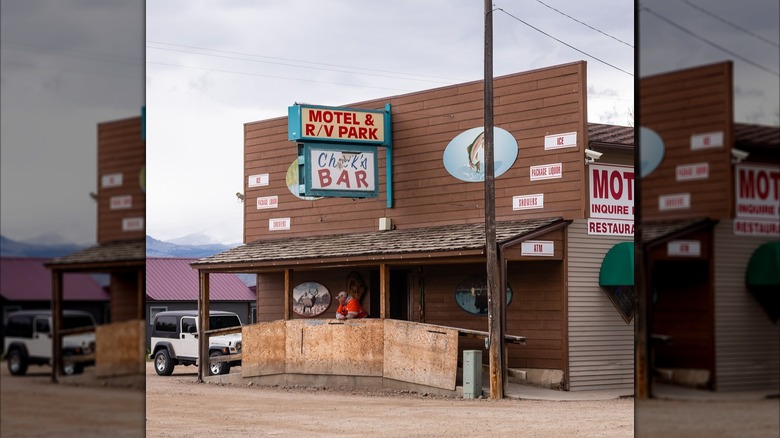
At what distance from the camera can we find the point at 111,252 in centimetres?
380

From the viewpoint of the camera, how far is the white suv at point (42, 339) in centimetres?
371

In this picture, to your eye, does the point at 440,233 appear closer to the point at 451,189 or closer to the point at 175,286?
the point at 451,189

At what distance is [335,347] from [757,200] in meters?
20.4

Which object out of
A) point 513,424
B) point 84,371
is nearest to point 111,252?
point 84,371

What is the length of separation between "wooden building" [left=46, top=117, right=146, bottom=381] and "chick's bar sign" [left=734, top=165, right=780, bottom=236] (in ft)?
6.10

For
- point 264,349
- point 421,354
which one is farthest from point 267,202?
point 421,354

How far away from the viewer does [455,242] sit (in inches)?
853

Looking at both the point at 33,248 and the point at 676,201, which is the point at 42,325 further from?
the point at 676,201

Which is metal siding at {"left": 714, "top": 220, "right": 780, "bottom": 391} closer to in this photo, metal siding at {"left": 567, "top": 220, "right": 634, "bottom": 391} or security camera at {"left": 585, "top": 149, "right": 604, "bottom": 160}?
security camera at {"left": 585, "top": 149, "right": 604, "bottom": 160}

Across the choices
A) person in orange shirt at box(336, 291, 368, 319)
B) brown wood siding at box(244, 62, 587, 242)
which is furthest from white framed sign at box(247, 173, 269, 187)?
person in orange shirt at box(336, 291, 368, 319)

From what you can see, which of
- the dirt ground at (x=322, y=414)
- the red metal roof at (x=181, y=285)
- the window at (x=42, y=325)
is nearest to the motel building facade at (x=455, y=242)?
the dirt ground at (x=322, y=414)

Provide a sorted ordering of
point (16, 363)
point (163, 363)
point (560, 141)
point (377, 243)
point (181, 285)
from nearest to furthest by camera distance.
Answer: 1. point (16, 363)
2. point (560, 141)
3. point (377, 243)
4. point (163, 363)
5. point (181, 285)

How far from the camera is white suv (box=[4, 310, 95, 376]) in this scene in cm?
371

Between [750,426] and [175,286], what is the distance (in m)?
55.4
